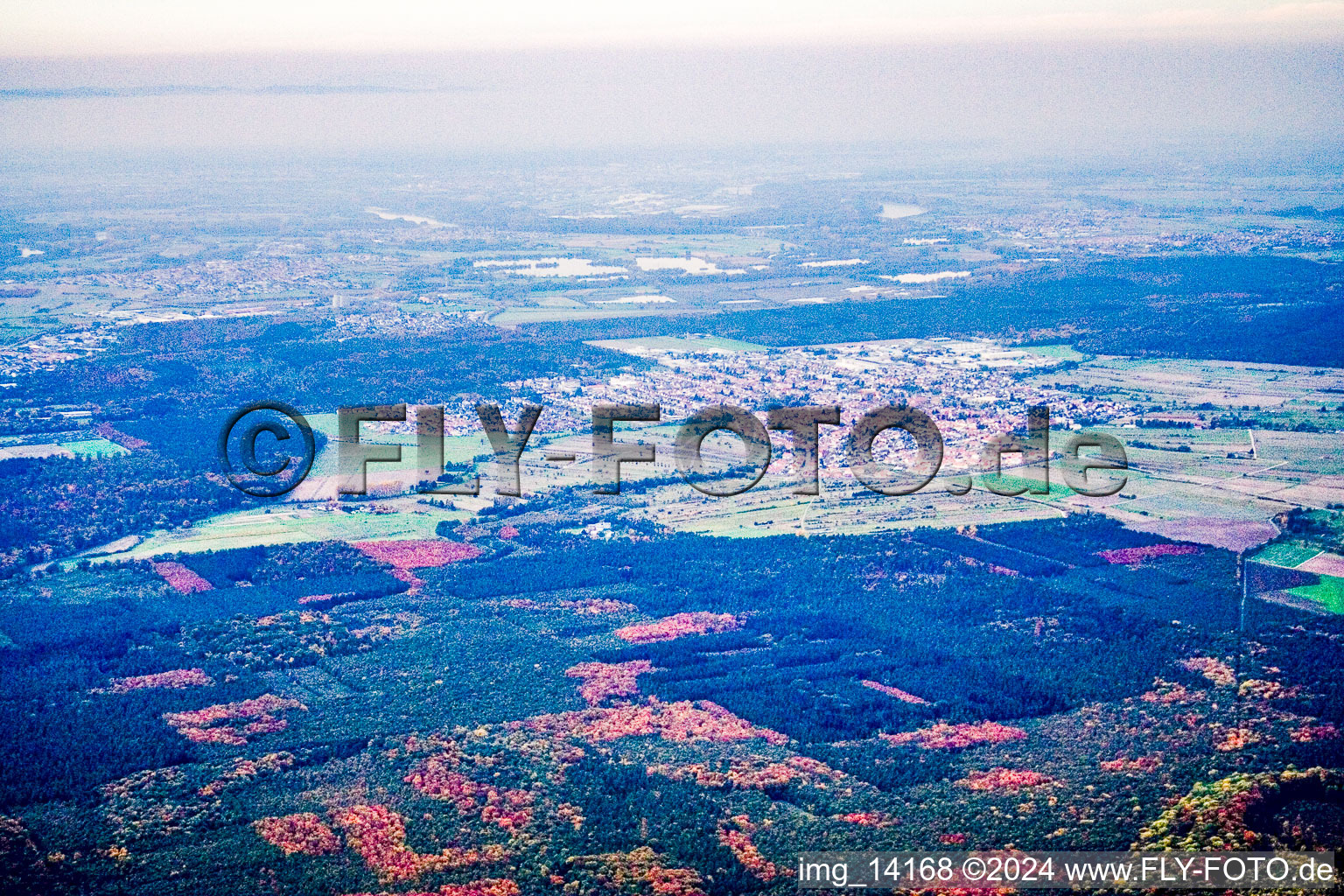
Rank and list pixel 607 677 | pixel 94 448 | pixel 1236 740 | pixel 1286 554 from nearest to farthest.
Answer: pixel 1236 740 → pixel 607 677 → pixel 1286 554 → pixel 94 448

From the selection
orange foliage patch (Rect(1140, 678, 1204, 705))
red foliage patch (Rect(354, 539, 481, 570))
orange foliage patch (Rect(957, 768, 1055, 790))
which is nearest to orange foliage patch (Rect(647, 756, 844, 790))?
orange foliage patch (Rect(957, 768, 1055, 790))

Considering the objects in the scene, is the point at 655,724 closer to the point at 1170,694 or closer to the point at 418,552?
the point at 1170,694

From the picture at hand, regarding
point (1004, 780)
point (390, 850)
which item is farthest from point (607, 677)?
point (1004, 780)

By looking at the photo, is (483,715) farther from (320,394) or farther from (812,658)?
(320,394)

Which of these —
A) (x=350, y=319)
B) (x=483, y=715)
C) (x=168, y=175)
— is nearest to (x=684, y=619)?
(x=483, y=715)

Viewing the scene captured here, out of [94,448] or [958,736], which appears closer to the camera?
[958,736]

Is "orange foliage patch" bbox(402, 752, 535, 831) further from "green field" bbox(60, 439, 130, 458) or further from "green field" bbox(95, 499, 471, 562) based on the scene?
"green field" bbox(60, 439, 130, 458)

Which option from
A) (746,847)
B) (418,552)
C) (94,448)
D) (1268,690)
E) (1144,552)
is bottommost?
(746,847)

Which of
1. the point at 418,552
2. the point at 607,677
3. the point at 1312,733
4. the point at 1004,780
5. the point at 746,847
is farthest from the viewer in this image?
the point at 418,552
